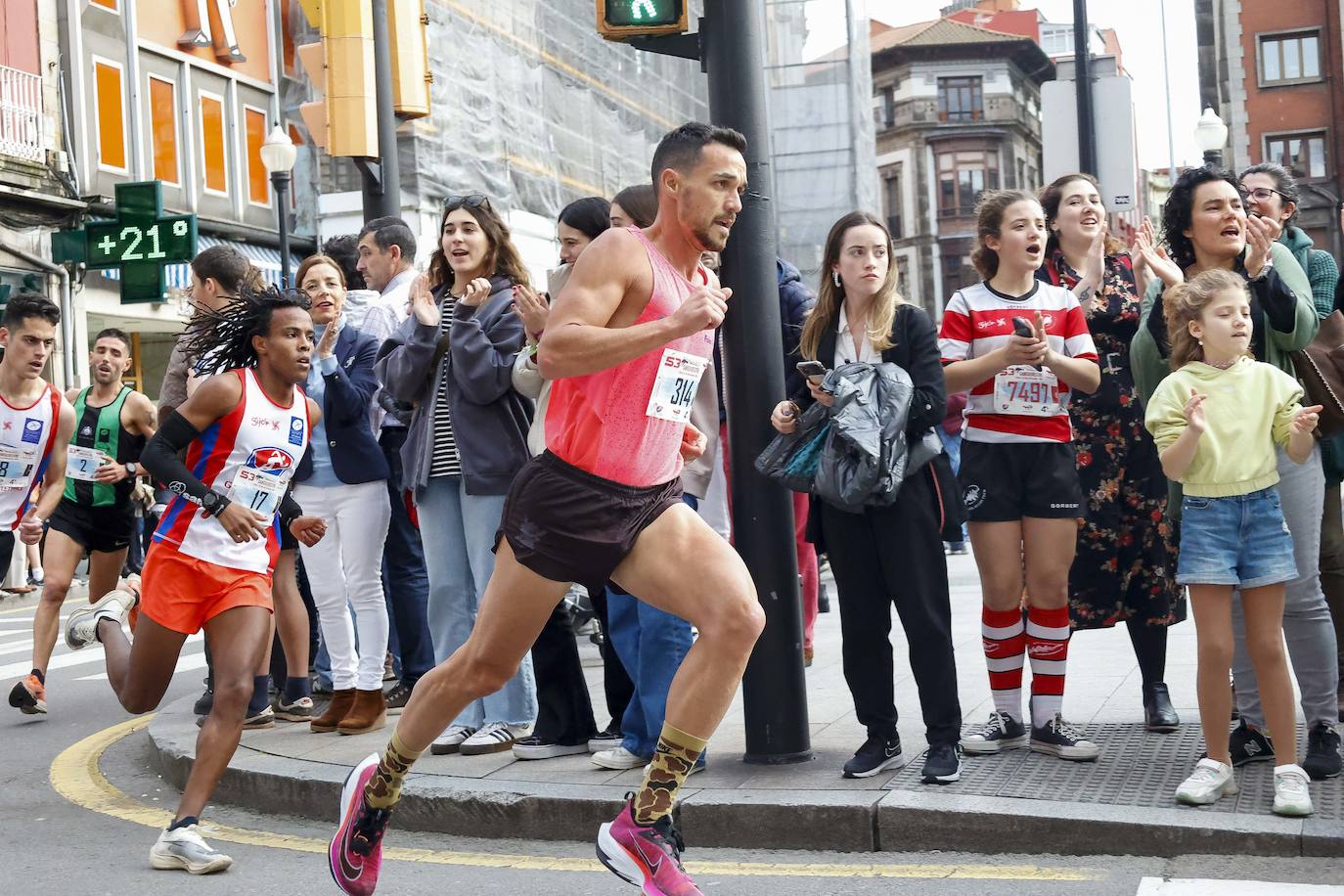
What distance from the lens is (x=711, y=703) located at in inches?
164

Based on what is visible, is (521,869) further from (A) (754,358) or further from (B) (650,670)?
(A) (754,358)

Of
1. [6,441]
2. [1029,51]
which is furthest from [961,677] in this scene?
[1029,51]

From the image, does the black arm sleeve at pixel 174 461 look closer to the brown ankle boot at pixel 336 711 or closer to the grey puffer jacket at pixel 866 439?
the brown ankle boot at pixel 336 711

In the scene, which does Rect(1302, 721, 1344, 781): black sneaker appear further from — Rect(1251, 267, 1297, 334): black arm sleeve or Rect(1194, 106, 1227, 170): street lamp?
Rect(1194, 106, 1227, 170): street lamp

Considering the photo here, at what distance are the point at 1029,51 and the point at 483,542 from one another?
70.3 m

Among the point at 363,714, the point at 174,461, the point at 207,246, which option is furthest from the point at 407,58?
the point at 207,246

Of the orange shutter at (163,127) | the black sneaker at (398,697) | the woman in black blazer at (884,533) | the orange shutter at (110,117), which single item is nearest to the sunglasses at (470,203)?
the woman in black blazer at (884,533)

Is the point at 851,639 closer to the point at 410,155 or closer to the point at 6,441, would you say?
the point at 6,441

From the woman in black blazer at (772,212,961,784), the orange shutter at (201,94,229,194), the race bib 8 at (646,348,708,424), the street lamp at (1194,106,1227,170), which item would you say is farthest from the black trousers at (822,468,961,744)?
the orange shutter at (201,94,229,194)

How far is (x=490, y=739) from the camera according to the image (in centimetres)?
625

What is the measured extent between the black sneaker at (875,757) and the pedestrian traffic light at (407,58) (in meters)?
6.33

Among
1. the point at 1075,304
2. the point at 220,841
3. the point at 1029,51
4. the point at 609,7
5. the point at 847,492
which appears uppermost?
the point at 1029,51

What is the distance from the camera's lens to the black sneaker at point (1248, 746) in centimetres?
550

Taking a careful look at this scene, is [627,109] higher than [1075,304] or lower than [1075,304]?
higher
